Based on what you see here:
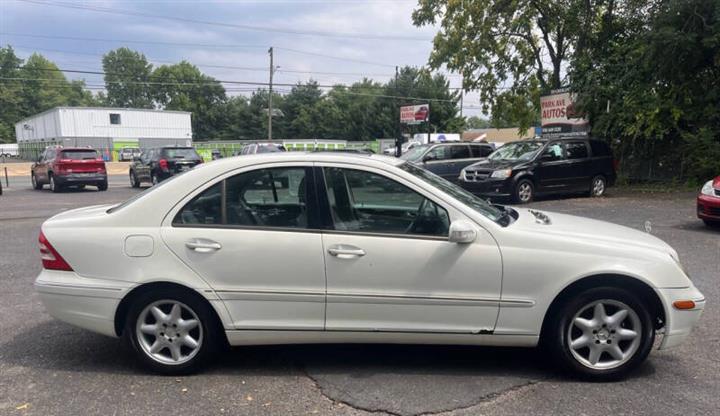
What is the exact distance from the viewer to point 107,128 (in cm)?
5756

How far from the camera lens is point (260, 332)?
360cm

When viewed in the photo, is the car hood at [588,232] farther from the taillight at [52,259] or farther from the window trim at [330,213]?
the taillight at [52,259]

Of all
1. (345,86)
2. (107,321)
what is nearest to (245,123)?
(345,86)

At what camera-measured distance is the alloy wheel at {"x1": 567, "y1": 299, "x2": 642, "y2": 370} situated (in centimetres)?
347

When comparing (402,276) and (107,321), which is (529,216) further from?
(107,321)

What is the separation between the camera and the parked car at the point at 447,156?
16.7 m

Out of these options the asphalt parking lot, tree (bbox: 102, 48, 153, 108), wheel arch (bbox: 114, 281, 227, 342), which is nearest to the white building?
tree (bbox: 102, 48, 153, 108)

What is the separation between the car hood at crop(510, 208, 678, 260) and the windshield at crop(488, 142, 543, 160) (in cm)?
1047

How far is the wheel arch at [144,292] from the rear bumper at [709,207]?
866 cm

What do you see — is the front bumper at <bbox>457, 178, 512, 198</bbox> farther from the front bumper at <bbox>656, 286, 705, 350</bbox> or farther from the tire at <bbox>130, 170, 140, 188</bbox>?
the tire at <bbox>130, 170, 140, 188</bbox>

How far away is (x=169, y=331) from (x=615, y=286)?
3078mm

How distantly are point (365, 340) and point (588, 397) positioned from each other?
1.49 meters

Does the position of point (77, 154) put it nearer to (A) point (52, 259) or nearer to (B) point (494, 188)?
(B) point (494, 188)

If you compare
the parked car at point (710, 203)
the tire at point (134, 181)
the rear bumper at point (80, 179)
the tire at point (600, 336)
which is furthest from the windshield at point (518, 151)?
the tire at point (134, 181)
